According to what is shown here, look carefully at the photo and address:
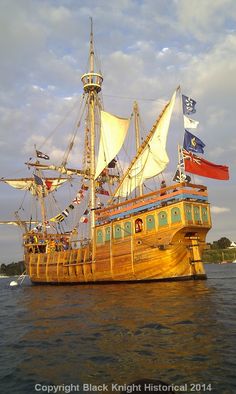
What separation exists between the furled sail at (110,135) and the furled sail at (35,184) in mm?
10959

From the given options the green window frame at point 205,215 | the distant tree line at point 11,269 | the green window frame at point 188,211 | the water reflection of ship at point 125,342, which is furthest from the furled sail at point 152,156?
the distant tree line at point 11,269

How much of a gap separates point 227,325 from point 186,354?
3.62 metres

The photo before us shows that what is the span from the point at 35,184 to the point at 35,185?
0.62ft

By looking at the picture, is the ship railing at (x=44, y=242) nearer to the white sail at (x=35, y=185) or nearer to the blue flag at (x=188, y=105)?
the white sail at (x=35, y=185)

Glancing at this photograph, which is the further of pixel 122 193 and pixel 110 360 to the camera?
pixel 122 193

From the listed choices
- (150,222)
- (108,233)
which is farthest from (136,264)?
(108,233)

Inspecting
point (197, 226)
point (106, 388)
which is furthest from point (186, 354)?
point (197, 226)

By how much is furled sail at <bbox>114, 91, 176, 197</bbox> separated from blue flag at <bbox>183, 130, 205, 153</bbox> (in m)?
5.42

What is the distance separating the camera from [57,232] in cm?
4959

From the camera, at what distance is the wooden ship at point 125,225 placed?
27484 mm

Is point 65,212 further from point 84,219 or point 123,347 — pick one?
point 123,347

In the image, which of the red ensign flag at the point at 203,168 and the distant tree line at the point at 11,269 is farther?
the distant tree line at the point at 11,269

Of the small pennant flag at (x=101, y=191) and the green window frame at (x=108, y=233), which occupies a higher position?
the small pennant flag at (x=101, y=191)

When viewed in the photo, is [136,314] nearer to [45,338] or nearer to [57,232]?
[45,338]
